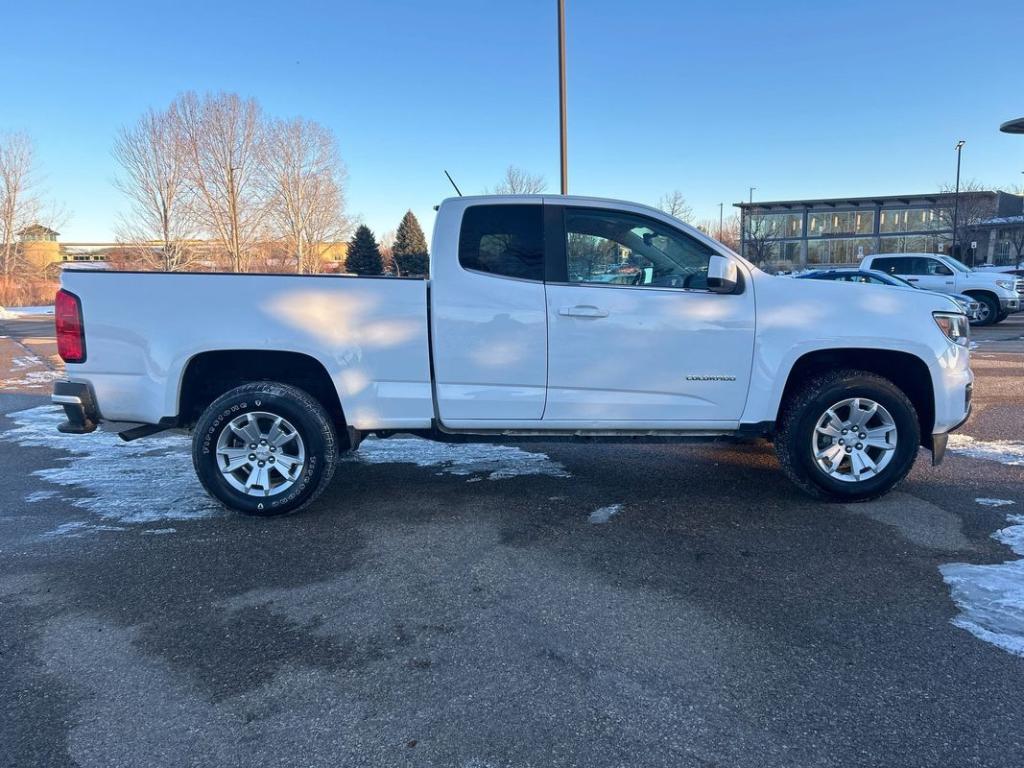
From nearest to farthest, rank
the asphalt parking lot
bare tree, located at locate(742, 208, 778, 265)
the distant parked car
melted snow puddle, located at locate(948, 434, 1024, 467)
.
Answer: the asphalt parking lot, melted snow puddle, located at locate(948, 434, 1024, 467), the distant parked car, bare tree, located at locate(742, 208, 778, 265)

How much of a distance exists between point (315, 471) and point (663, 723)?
2782 mm

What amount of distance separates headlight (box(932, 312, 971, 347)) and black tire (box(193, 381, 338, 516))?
411 centimetres

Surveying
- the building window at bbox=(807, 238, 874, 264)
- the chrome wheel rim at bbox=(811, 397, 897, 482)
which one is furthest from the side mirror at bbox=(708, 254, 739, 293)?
the building window at bbox=(807, 238, 874, 264)

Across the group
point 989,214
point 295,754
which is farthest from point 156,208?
point 989,214

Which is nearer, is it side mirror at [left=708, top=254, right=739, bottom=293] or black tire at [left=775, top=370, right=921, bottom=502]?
side mirror at [left=708, top=254, right=739, bottom=293]

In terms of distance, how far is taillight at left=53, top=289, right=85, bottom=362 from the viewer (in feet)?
14.0

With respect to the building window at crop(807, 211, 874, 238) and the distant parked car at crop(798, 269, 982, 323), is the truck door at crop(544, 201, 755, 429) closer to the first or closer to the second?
the distant parked car at crop(798, 269, 982, 323)

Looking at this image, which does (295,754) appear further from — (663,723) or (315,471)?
(315,471)

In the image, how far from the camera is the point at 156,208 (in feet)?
121

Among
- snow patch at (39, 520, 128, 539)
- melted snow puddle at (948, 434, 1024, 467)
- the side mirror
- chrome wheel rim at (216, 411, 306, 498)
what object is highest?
the side mirror

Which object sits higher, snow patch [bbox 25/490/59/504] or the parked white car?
the parked white car

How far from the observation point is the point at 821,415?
14.7ft

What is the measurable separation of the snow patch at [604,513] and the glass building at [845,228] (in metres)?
60.3

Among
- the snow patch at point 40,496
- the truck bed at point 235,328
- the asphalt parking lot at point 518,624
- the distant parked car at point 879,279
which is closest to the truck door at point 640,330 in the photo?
the asphalt parking lot at point 518,624
